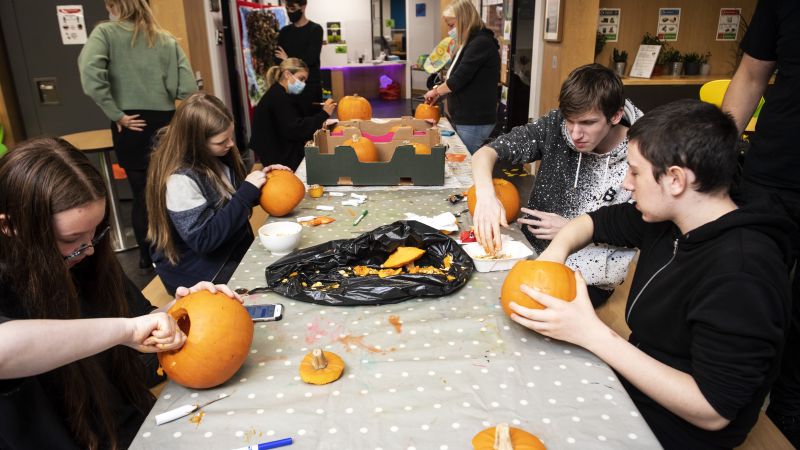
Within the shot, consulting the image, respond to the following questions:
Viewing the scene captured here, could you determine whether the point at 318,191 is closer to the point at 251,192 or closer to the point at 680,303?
the point at 251,192

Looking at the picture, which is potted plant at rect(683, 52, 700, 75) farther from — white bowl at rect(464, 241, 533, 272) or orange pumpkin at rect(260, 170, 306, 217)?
orange pumpkin at rect(260, 170, 306, 217)

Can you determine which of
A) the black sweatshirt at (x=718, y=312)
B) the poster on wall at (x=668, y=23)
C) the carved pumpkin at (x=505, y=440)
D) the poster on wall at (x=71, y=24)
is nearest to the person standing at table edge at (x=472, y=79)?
the poster on wall at (x=668, y=23)

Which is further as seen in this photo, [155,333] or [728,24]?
[728,24]

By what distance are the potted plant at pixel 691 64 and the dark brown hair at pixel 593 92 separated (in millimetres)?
3865

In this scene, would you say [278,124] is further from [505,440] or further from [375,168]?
[505,440]

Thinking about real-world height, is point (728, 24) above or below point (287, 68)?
above

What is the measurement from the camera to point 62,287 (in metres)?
1.19

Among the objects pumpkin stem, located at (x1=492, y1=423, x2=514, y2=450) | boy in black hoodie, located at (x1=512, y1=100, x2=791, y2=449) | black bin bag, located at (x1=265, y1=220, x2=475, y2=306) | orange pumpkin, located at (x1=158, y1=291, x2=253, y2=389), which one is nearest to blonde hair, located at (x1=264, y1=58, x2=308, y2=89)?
black bin bag, located at (x1=265, y1=220, x2=475, y2=306)

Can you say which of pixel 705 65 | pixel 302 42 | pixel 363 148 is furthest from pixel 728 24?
pixel 363 148

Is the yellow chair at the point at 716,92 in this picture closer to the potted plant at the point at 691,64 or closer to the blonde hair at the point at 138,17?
the potted plant at the point at 691,64

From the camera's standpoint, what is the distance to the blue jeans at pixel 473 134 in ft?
14.4

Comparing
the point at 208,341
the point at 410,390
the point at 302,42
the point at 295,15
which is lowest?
the point at 410,390

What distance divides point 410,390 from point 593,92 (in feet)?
3.79

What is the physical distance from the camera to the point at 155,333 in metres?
1.10
